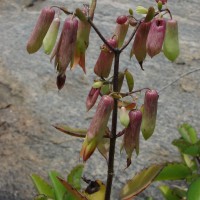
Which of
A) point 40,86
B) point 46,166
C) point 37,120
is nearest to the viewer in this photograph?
point 46,166

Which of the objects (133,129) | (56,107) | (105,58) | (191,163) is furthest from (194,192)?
(56,107)

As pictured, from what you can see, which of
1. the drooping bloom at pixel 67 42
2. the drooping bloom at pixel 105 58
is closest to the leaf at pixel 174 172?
the drooping bloom at pixel 105 58

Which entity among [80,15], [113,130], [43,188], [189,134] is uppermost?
[80,15]

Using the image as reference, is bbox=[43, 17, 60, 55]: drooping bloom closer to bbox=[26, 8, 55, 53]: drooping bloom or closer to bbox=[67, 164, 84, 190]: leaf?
bbox=[26, 8, 55, 53]: drooping bloom

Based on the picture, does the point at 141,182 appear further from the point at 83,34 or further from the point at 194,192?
the point at 83,34

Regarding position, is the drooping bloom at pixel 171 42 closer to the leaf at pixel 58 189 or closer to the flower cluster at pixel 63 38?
the flower cluster at pixel 63 38

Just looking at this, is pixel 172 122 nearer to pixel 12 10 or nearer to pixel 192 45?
pixel 192 45

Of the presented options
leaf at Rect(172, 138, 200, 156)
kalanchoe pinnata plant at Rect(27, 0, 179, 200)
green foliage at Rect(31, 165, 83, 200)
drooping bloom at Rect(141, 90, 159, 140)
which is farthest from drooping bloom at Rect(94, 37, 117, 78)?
leaf at Rect(172, 138, 200, 156)

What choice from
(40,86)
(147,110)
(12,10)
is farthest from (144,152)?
(12,10)
